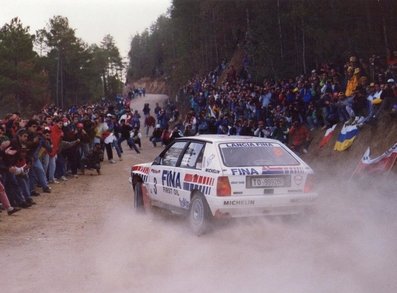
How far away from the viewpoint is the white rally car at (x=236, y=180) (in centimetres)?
821

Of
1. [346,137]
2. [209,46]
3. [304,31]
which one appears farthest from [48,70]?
[346,137]

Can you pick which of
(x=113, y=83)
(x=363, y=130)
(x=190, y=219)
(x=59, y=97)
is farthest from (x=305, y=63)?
(x=113, y=83)

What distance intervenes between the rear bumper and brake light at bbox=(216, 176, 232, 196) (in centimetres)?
8

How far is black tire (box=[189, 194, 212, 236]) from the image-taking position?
8.34 meters

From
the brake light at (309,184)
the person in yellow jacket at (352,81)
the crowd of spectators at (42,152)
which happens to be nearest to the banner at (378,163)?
the person in yellow jacket at (352,81)

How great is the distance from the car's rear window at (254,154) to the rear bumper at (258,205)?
566 mm

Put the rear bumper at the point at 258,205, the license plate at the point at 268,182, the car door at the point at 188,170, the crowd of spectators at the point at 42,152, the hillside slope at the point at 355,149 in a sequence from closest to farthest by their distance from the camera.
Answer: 1. the rear bumper at the point at 258,205
2. the license plate at the point at 268,182
3. the car door at the point at 188,170
4. the crowd of spectators at the point at 42,152
5. the hillside slope at the point at 355,149

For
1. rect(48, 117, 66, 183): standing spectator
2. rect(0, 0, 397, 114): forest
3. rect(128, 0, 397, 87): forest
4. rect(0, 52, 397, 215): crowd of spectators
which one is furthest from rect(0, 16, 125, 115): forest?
rect(48, 117, 66, 183): standing spectator

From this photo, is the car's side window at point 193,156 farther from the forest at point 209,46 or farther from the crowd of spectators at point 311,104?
the forest at point 209,46

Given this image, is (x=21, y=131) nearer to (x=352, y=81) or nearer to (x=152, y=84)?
(x=352, y=81)

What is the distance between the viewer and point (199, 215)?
337 inches

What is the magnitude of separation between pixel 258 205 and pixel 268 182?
0.40 m

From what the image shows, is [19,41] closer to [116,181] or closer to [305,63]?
[305,63]

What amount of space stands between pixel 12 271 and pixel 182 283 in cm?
237
